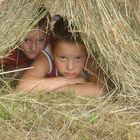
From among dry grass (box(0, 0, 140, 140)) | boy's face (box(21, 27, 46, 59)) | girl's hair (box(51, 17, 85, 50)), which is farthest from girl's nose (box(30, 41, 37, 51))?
dry grass (box(0, 0, 140, 140))

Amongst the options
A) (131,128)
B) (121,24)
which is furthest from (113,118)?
(121,24)

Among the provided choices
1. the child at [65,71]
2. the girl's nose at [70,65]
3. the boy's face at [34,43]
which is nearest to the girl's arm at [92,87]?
the child at [65,71]

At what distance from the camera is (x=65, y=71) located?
3.61m

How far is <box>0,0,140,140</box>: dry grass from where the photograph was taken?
9.75 ft

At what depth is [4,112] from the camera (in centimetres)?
310

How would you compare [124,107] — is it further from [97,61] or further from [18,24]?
[18,24]

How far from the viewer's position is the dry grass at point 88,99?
2973mm

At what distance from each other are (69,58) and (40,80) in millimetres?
243

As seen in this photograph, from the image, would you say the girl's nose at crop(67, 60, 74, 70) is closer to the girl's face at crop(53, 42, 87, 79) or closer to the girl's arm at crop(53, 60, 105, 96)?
the girl's face at crop(53, 42, 87, 79)

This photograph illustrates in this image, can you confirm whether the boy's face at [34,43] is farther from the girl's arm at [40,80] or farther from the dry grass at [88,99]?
the dry grass at [88,99]

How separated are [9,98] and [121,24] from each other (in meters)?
0.82

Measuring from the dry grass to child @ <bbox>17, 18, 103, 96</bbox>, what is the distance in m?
0.11

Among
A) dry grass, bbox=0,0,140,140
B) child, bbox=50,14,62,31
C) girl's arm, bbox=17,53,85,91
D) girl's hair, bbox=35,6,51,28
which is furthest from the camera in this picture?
child, bbox=50,14,62,31

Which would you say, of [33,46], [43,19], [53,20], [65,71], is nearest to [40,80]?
[65,71]
